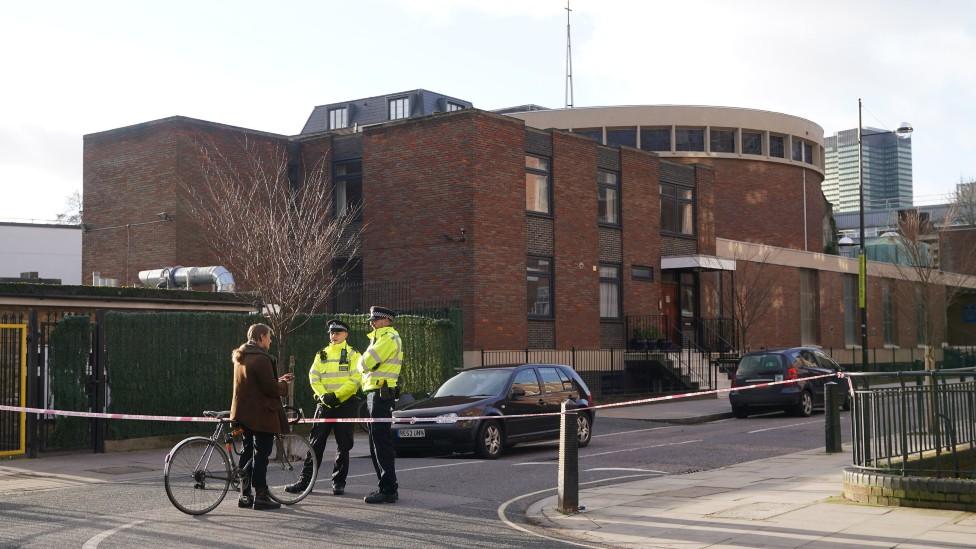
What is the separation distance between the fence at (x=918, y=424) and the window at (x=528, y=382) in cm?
707

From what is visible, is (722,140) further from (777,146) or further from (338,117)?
(338,117)

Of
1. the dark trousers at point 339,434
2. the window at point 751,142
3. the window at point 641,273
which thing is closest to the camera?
the dark trousers at point 339,434

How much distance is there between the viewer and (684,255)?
119ft

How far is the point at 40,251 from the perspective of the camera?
163 ft

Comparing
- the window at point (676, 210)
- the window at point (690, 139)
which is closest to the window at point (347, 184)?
the window at point (676, 210)

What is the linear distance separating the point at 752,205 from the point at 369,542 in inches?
1705

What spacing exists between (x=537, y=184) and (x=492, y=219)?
262cm

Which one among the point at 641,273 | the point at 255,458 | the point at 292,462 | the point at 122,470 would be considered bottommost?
the point at 122,470

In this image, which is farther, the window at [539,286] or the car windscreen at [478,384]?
the window at [539,286]

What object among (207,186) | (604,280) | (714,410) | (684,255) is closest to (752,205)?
(684,255)

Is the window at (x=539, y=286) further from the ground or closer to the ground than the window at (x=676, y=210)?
closer to the ground

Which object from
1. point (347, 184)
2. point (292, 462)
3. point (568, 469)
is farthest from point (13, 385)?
point (347, 184)

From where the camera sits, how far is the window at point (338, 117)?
201 ft

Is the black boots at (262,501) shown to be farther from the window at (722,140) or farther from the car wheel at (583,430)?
the window at (722,140)
